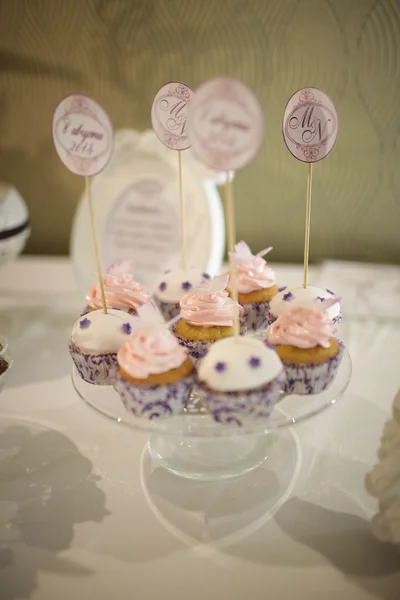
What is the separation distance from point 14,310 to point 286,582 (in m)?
1.25

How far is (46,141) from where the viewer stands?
1.96m

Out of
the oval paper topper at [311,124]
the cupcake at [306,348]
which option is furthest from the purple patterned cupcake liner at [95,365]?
the oval paper topper at [311,124]

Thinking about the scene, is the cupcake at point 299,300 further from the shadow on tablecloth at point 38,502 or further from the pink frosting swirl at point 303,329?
the shadow on tablecloth at point 38,502

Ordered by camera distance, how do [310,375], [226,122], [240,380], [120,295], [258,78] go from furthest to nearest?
[258,78], [120,295], [310,375], [240,380], [226,122]

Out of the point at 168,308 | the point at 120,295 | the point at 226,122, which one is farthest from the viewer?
the point at 168,308

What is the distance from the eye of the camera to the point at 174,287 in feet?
4.60

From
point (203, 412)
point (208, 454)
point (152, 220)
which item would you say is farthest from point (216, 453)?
point (152, 220)

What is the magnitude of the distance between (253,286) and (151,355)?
1.39 feet

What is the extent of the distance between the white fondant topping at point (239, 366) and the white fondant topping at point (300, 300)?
0.25 meters

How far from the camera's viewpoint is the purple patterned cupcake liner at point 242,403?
0.97m

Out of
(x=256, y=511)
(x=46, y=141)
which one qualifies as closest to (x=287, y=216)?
(x=46, y=141)

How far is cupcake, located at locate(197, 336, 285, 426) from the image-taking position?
966 millimetres

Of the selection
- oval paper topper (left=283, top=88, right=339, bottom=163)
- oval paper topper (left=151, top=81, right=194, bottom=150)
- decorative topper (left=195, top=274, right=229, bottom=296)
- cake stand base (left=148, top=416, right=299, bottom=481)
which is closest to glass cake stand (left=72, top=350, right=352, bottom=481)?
cake stand base (left=148, top=416, right=299, bottom=481)

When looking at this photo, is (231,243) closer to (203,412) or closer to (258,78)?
(203,412)
